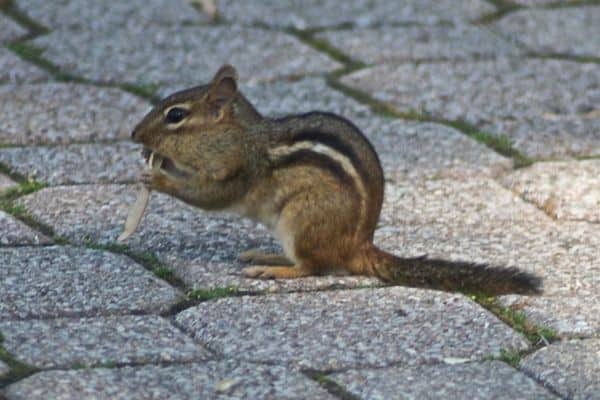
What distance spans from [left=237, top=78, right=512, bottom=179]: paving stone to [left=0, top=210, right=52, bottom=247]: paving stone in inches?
50.4

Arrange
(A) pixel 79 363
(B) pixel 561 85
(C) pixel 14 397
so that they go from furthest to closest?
(B) pixel 561 85 < (A) pixel 79 363 < (C) pixel 14 397

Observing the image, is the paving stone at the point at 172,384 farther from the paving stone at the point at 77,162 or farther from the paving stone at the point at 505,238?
the paving stone at the point at 77,162

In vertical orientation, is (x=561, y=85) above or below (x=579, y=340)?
above

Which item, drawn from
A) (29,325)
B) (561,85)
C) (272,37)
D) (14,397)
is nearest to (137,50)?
(272,37)

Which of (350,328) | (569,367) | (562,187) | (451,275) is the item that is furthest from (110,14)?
(569,367)

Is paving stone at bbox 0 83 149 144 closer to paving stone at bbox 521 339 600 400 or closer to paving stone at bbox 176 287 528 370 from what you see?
paving stone at bbox 176 287 528 370

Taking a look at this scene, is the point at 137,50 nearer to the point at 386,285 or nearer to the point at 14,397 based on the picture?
the point at 386,285

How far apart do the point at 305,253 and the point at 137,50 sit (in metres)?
2.52

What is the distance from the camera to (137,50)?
631cm

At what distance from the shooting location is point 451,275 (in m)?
3.91

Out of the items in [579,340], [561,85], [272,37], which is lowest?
[579,340]

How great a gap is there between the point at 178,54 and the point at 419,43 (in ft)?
3.56

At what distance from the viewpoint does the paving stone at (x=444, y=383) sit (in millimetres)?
3178

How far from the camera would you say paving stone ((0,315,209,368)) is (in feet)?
10.8
